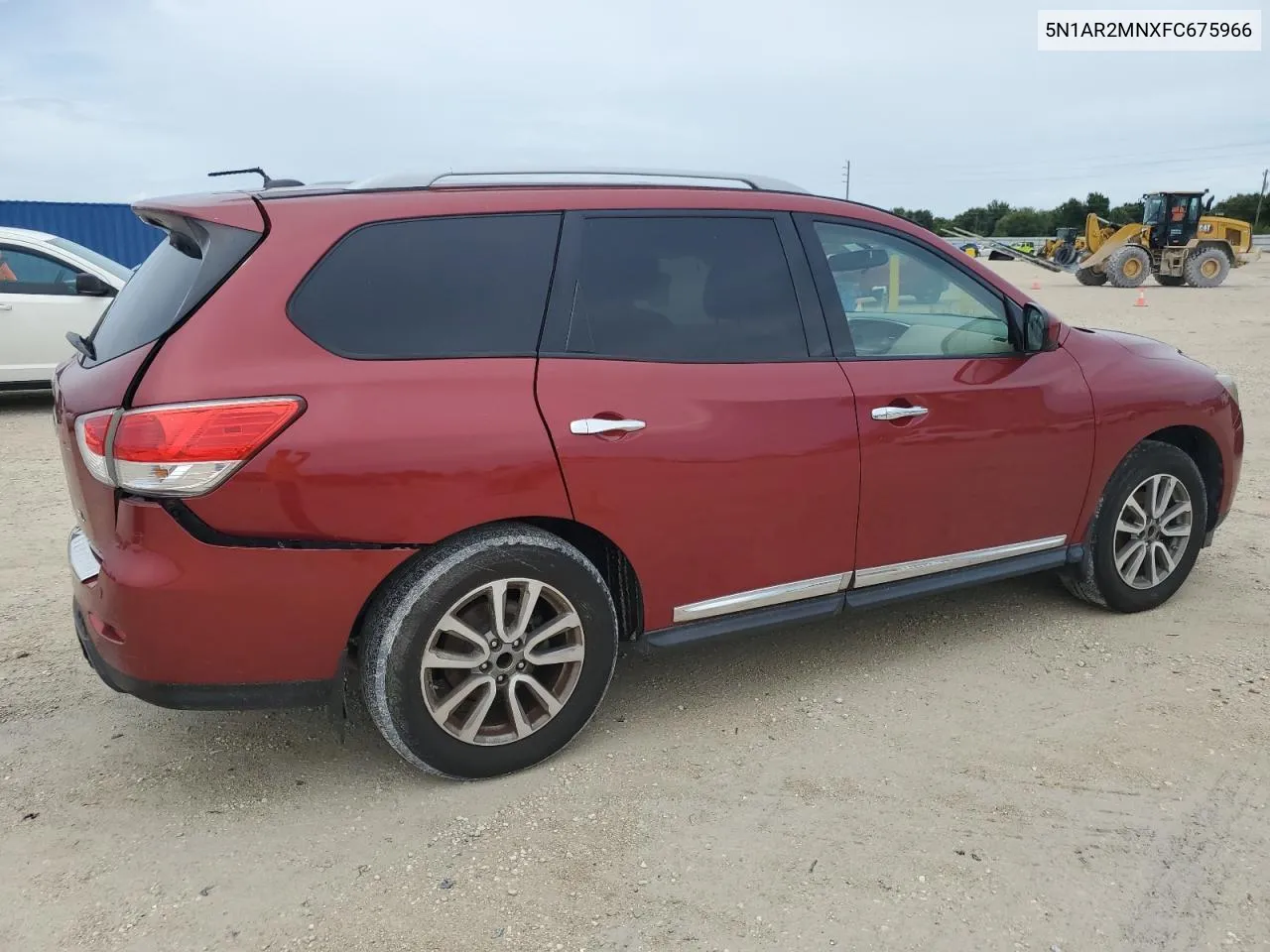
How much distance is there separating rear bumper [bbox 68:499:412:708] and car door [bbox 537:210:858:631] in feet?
2.27

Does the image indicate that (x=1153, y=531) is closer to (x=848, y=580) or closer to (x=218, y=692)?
(x=848, y=580)

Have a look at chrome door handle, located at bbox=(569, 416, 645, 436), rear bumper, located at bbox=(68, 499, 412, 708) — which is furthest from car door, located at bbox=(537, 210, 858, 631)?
rear bumper, located at bbox=(68, 499, 412, 708)

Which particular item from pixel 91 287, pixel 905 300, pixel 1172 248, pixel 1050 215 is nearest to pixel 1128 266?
pixel 1172 248

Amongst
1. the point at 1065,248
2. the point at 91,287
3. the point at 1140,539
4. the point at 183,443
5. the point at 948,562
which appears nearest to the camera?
the point at 183,443

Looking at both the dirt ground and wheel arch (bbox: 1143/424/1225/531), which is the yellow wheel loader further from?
the dirt ground

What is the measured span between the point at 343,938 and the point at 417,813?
0.51m

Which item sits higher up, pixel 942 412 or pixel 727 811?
pixel 942 412

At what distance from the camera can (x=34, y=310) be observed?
8.88 m

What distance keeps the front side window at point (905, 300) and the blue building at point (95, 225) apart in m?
17.5

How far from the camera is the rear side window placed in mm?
2633

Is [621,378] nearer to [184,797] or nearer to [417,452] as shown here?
[417,452]

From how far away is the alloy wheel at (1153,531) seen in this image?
406 centimetres

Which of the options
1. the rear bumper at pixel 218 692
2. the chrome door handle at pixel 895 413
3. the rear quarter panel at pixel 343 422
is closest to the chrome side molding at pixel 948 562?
the chrome door handle at pixel 895 413

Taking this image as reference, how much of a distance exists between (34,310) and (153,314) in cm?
756
